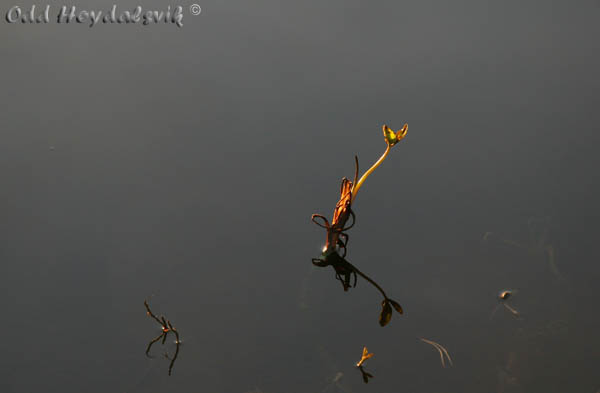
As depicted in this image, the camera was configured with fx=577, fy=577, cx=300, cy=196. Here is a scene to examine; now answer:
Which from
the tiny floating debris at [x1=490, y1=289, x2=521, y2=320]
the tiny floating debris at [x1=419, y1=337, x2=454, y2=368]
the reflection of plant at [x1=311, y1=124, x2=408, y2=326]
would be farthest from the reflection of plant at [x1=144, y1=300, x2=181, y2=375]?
the tiny floating debris at [x1=490, y1=289, x2=521, y2=320]

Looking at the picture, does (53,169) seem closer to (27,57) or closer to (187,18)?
(27,57)

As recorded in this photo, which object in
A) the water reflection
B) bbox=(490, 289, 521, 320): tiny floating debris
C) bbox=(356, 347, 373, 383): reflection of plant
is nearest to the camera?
bbox=(356, 347, 373, 383): reflection of plant

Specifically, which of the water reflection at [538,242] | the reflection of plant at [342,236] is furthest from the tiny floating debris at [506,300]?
the reflection of plant at [342,236]

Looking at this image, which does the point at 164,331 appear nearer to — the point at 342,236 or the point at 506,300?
the point at 342,236

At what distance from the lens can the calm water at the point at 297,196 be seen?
139cm

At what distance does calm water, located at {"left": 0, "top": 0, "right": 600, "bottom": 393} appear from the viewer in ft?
4.57

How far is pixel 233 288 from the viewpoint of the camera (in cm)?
152

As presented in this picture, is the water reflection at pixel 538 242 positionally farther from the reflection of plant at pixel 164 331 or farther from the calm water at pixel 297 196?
the reflection of plant at pixel 164 331

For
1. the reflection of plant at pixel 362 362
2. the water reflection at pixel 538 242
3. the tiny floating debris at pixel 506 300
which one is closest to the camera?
the reflection of plant at pixel 362 362

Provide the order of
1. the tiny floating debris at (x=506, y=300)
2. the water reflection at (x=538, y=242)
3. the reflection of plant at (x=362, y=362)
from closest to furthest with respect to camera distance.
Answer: the reflection of plant at (x=362, y=362) < the tiny floating debris at (x=506, y=300) < the water reflection at (x=538, y=242)

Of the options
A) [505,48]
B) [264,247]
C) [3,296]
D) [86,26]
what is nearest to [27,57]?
[86,26]

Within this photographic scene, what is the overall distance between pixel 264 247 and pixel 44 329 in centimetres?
60

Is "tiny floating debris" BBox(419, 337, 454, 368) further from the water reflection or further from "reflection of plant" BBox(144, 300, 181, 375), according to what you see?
"reflection of plant" BBox(144, 300, 181, 375)

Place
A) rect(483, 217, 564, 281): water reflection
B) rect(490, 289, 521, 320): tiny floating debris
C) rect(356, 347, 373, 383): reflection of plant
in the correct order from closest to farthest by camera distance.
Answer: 1. rect(356, 347, 373, 383): reflection of plant
2. rect(490, 289, 521, 320): tiny floating debris
3. rect(483, 217, 564, 281): water reflection
